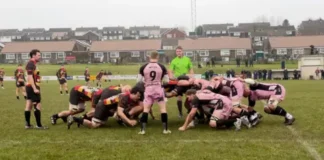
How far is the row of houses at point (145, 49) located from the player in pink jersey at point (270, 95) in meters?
67.0

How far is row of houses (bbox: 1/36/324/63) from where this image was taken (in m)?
84.8

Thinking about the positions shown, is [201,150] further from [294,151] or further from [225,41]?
[225,41]

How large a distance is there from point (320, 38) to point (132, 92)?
271 feet

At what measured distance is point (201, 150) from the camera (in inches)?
327

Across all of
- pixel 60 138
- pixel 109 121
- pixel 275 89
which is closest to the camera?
pixel 60 138

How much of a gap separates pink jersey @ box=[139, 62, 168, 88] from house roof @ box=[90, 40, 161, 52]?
77.8 metres

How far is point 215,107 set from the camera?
1100 cm

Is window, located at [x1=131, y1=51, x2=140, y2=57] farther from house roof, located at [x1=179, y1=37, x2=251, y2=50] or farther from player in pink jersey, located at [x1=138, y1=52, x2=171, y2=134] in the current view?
player in pink jersey, located at [x1=138, y1=52, x2=171, y2=134]

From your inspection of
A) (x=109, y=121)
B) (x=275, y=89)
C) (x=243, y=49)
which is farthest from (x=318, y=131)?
(x=243, y=49)

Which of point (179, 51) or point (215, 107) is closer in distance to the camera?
point (215, 107)

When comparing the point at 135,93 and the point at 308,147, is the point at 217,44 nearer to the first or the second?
the point at 135,93

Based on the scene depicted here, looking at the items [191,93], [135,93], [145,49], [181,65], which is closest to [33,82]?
[135,93]

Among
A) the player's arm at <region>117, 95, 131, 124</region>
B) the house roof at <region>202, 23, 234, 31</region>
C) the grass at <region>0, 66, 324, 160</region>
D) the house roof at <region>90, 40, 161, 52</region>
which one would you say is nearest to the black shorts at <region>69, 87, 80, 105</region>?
the grass at <region>0, 66, 324, 160</region>

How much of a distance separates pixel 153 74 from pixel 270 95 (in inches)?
142
